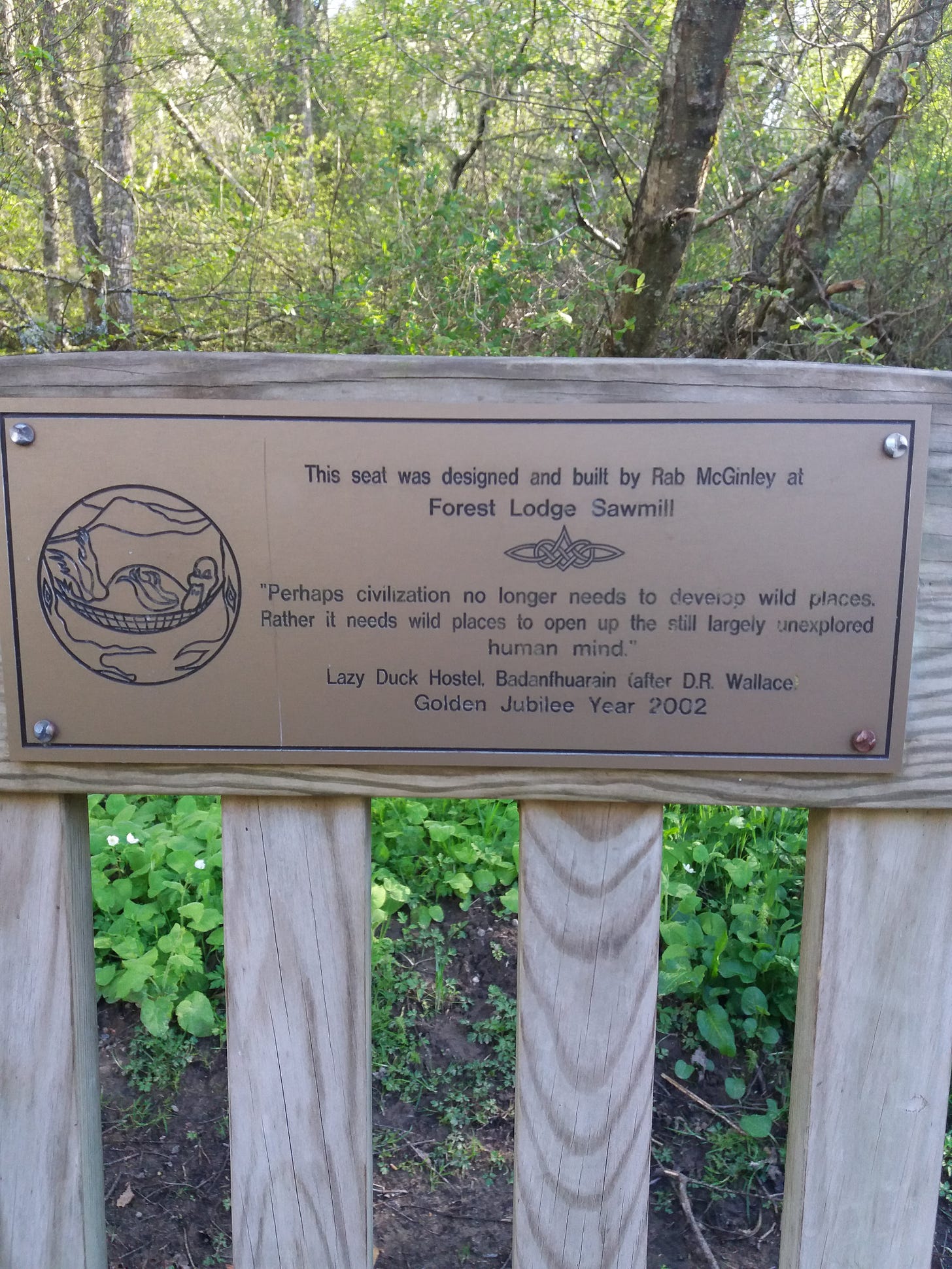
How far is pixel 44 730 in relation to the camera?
958mm

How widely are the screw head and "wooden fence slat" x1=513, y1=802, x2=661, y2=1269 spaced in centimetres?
45

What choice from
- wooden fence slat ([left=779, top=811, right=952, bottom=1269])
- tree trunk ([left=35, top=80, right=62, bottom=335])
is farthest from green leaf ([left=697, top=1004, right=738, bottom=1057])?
tree trunk ([left=35, top=80, right=62, bottom=335])

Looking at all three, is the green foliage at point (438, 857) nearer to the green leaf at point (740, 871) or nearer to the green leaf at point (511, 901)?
the green leaf at point (511, 901)

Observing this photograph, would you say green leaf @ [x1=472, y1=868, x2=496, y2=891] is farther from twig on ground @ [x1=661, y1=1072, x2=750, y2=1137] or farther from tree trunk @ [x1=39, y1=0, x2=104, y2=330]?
tree trunk @ [x1=39, y1=0, x2=104, y2=330]

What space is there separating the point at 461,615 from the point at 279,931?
43 cm

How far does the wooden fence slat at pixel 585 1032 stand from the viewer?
3.25 ft

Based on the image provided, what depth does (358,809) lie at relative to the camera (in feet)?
3.27

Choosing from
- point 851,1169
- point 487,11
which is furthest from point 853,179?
point 851,1169

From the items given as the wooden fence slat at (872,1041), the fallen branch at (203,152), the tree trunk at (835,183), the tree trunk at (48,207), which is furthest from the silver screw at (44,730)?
the fallen branch at (203,152)

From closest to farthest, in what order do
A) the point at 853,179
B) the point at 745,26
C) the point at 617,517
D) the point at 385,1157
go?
the point at 617,517, the point at 385,1157, the point at 853,179, the point at 745,26

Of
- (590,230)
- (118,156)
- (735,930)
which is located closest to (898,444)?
(735,930)

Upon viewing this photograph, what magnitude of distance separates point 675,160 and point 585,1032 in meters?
3.28

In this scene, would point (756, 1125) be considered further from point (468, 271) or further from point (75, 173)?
point (75, 173)

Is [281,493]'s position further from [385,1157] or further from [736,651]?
[385,1157]
